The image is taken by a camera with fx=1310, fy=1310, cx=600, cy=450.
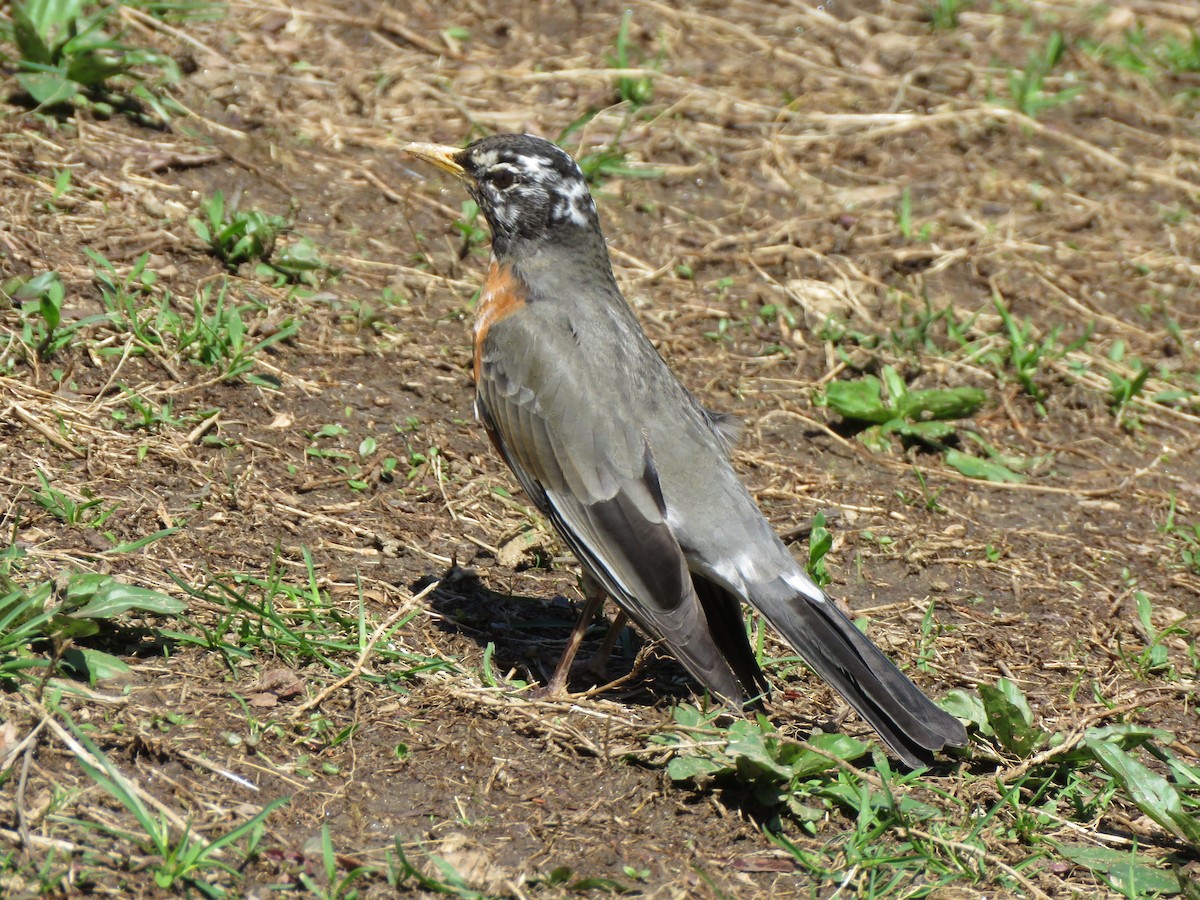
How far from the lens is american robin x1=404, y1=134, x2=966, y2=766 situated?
438cm

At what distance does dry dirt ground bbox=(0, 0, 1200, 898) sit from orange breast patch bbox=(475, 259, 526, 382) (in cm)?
76

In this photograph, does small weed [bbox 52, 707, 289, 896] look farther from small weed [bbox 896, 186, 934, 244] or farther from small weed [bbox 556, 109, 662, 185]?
small weed [bbox 896, 186, 934, 244]

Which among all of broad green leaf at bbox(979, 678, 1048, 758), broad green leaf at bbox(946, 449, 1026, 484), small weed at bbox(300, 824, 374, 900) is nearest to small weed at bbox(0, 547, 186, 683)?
small weed at bbox(300, 824, 374, 900)

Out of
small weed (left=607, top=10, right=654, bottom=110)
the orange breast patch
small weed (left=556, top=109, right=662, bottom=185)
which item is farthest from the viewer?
small weed (left=607, top=10, right=654, bottom=110)

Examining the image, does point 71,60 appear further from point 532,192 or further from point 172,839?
point 172,839

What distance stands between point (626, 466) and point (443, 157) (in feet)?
6.18

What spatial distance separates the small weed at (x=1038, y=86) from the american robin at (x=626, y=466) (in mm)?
5213

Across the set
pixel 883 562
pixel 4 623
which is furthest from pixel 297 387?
pixel 883 562

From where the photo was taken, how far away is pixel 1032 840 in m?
4.15

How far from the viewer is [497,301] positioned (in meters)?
5.28

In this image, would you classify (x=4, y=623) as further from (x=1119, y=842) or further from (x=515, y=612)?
(x=1119, y=842)

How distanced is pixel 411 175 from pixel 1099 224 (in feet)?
14.6

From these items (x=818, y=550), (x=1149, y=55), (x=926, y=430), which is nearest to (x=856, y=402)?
(x=926, y=430)

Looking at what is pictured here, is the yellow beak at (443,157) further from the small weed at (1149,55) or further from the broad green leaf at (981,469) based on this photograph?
the small weed at (1149,55)
